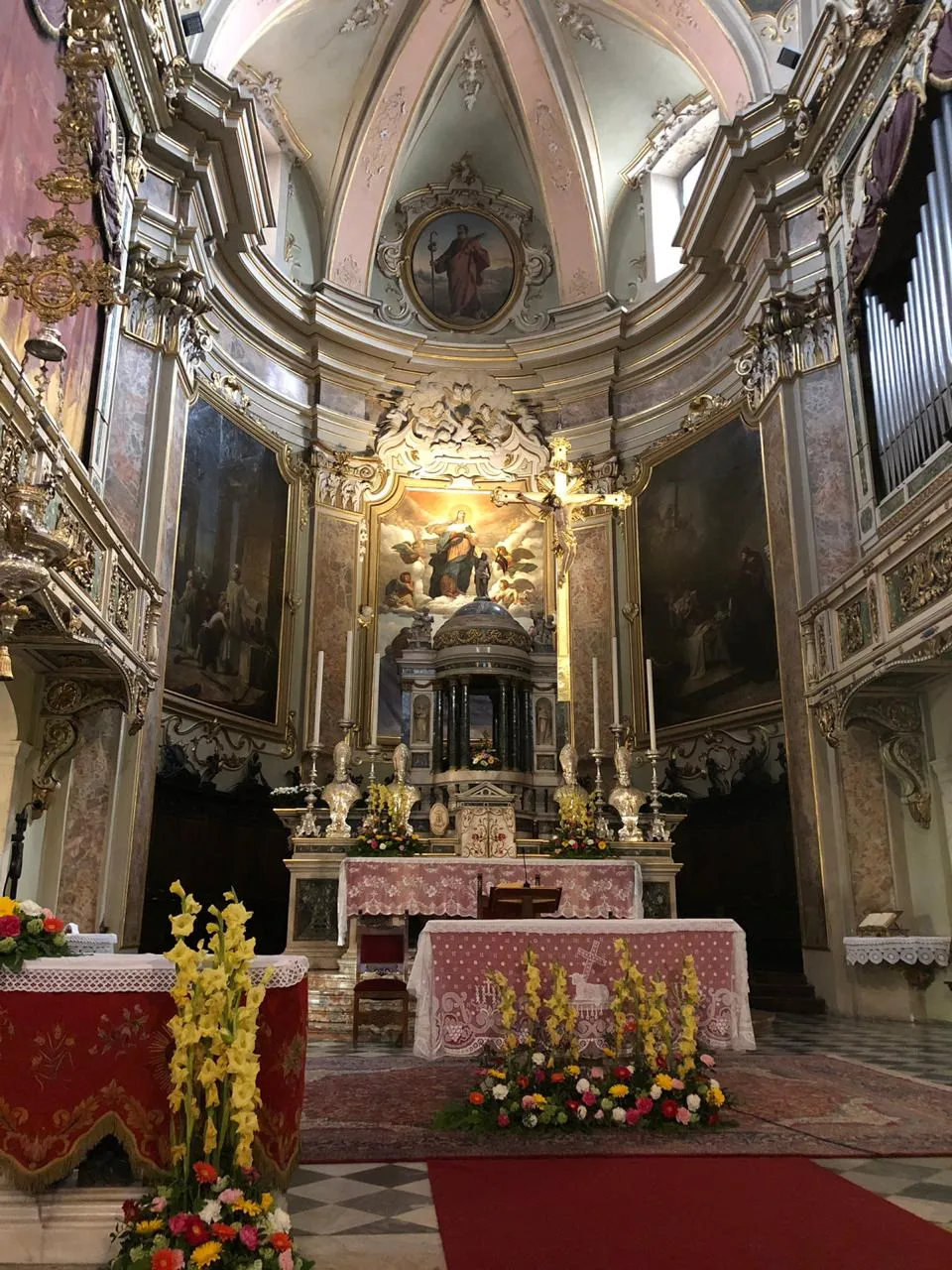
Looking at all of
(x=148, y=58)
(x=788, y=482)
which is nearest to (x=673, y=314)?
(x=788, y=482)

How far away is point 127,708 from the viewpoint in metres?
9.68

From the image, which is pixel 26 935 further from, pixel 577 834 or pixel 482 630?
pixel 482 630

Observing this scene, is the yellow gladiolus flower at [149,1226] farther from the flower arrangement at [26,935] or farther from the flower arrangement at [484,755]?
the flower arrangement at [484,755]

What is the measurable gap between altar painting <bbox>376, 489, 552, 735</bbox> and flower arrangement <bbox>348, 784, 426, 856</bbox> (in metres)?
5.11

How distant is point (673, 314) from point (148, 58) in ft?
26.4

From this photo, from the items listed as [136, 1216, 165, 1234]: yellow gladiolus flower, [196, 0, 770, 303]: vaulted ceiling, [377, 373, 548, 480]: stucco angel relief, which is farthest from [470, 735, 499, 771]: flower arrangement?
[196, 0, 770, 303]: vaulted ceiling

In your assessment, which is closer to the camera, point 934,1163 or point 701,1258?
point 701,1258

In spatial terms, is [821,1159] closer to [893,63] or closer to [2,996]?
[2,996]

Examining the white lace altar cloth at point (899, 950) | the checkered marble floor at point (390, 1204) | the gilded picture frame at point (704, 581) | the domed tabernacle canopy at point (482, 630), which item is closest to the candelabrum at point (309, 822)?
the domed tabernacle canopy at point (482, 630)

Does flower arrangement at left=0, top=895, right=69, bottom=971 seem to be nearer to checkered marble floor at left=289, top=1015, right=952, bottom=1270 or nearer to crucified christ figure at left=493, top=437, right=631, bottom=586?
checkered marble floor at left=289, top=1015, right=952, bottom=1270

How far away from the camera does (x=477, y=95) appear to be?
57.2 ft

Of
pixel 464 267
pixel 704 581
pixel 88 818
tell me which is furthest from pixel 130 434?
pixel 464 267

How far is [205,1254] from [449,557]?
1350 centimetres

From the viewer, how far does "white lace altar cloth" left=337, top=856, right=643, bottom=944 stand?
935cm
